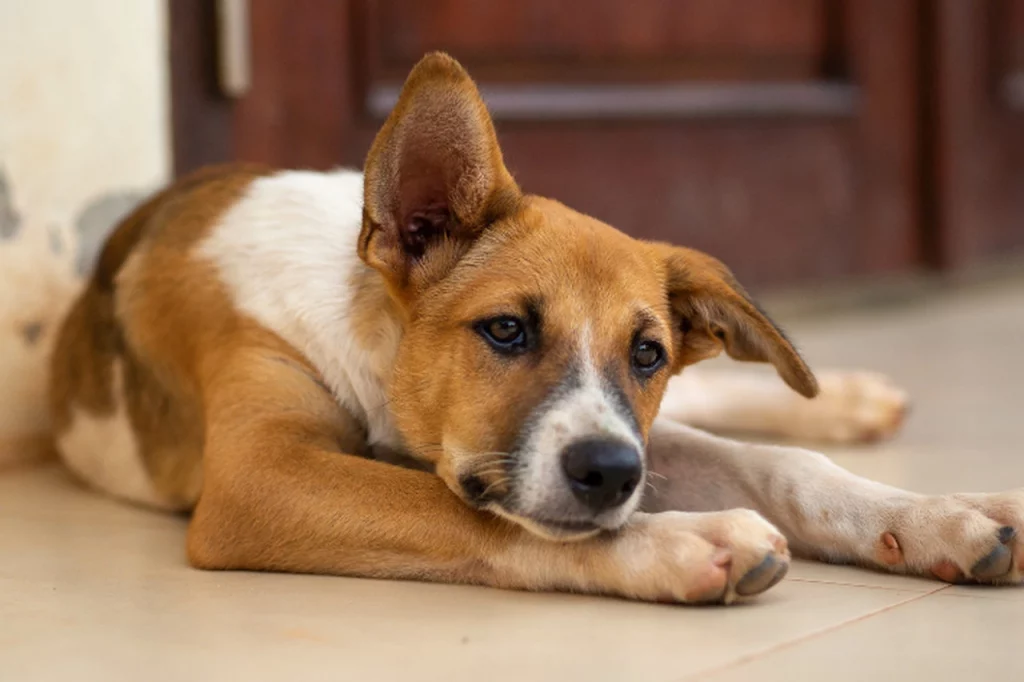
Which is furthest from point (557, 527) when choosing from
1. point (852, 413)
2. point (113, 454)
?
point (852, 413)

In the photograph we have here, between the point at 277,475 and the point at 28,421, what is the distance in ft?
3.93

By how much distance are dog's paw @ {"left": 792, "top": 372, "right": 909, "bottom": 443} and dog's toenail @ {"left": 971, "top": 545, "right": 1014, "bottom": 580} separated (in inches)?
44.0

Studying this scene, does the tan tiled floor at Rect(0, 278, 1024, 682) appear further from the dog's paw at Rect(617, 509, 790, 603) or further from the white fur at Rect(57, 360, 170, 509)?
the white fur at Rect(57, 360, 170, 509)

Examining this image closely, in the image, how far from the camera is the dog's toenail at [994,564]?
1.88m

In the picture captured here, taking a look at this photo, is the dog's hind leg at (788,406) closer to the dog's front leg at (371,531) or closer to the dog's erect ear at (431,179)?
the dog's erect ear at (431,179)

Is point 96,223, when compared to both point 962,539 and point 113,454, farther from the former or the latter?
point 962,539

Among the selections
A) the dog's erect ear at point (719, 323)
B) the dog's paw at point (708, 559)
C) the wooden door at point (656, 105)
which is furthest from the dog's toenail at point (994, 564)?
the wooden door at point (656, 105)

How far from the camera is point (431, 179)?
2.15 meters

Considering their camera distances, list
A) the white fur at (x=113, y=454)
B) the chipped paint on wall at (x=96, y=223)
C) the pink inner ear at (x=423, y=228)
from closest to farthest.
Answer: the pink inner ear at (x=423, y=228)
the white fur at (x=113, y=454)
the chipped paint on wall at (x=96, y=223)

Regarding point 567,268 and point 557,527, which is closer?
point 557,527

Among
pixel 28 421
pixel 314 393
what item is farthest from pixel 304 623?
pixel 28 421

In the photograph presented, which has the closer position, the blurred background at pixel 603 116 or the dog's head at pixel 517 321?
the dog's head at pixel 517 321

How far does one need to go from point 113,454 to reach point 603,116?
7.26 ft

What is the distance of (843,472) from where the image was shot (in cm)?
212
